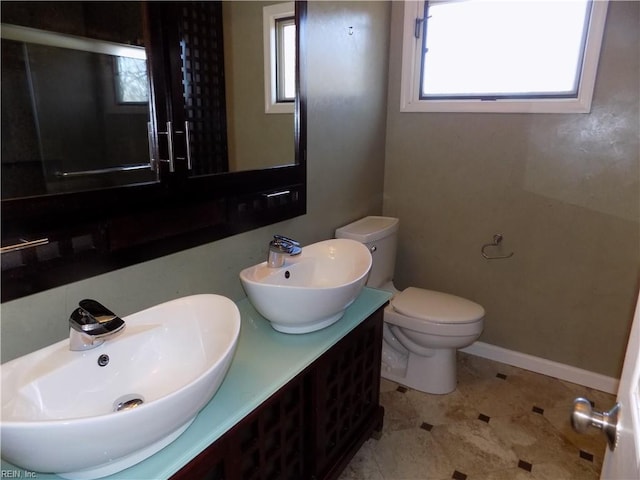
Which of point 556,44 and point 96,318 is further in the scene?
point 556,44

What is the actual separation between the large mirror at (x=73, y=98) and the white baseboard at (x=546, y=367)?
222 centimetres

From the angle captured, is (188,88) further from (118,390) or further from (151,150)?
(118,390)

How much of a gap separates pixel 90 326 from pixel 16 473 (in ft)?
1.07

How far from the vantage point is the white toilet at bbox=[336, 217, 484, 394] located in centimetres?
215

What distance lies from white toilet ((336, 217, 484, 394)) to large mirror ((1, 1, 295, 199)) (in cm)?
122

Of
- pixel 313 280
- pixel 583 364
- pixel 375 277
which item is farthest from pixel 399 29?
pixel 583 364

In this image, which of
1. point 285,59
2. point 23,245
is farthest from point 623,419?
point 285,59

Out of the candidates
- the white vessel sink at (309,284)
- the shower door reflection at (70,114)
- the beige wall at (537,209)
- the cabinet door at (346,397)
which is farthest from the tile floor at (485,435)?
the shower door reflection at (70,114)

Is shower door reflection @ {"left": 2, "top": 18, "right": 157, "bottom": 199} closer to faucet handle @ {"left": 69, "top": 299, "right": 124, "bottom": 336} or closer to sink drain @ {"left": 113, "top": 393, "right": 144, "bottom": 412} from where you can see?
faucet handle @ {"left": 69, "top": 299, "right": 124, "bottom": 336}

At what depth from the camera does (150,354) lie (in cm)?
111

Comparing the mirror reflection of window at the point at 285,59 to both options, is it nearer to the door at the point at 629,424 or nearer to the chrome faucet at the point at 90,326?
the chrome faucet at the point at 90,326

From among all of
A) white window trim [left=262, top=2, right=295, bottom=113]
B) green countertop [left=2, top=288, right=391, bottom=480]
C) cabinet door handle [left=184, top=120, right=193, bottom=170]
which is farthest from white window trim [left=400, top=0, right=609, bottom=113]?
cabinet door handle [left=184, top=120, right=193, bottom=170]

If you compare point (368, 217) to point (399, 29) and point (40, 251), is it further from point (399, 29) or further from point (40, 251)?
point (40, 251)

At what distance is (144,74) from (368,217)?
5.10ft
